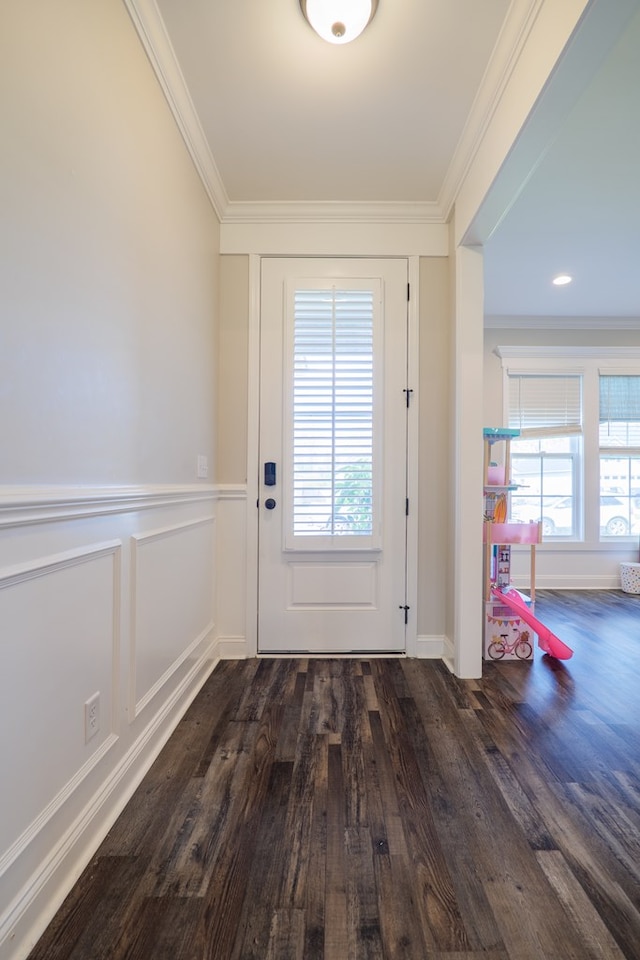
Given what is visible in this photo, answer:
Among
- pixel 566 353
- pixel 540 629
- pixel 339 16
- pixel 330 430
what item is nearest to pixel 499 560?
pixel 540 629

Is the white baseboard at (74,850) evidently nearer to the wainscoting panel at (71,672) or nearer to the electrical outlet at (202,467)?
the wainscoting panel at (71,672)

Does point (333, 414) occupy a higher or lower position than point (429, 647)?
higher

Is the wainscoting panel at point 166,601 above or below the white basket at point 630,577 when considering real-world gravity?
above

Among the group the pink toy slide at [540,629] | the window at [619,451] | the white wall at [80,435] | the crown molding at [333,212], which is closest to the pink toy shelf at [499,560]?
the pink toy slide at [540,629]

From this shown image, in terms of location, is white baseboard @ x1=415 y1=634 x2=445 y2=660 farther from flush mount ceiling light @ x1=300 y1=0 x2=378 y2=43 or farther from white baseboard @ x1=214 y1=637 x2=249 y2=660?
flush mount ceiling light @ x1=300 y1=0 x2=378 y2=43

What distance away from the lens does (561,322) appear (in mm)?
4270

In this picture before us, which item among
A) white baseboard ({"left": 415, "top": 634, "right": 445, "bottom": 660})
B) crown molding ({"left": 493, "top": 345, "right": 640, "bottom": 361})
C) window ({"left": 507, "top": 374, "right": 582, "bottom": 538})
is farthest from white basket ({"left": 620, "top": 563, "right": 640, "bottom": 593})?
white baseboard ({"left": 415, "top": 634, "right": 445, "bottom": 660})

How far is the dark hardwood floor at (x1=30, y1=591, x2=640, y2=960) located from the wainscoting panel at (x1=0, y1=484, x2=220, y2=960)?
98mm

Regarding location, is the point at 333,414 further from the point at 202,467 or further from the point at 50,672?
the point at 50,672

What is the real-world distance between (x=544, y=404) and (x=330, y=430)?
9.82 feet

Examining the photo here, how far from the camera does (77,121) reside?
3.66ft

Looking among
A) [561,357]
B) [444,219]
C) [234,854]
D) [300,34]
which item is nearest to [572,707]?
[234,854]

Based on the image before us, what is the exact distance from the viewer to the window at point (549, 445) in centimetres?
434

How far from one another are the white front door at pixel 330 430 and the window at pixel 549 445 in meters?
2.44
